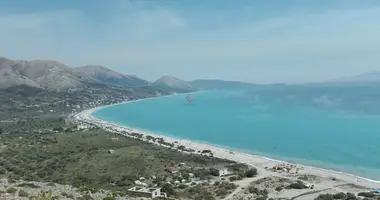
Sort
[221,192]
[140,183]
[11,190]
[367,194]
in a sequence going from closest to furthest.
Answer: [11,190] → [221,192] → [367,194] → [140,183]

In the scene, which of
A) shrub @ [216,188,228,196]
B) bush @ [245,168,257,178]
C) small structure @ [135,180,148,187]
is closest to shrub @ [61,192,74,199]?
small structure @ [135,180,148,187]

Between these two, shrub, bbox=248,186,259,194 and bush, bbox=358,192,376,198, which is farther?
shrub, bbox=248,186,259,194

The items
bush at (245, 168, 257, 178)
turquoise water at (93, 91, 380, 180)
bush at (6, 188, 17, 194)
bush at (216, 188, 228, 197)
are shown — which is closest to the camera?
bush at (6, 188, 17, 194)

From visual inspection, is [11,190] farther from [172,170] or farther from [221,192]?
[172,170]

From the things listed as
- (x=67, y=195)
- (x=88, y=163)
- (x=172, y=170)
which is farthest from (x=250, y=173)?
(x=67, y=195)

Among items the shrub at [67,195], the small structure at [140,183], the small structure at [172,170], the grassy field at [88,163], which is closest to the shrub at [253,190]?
the grassy field at [88,163]

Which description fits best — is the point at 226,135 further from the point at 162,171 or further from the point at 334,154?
the point at 162,171

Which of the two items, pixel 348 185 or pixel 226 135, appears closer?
pixel 348 185

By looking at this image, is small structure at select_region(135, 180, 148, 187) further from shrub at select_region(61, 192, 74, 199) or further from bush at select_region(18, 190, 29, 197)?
bush at select_region(18, 190, 29, 197)

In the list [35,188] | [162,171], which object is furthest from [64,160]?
[35,188]

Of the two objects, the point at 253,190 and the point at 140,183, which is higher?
the point at 253,190

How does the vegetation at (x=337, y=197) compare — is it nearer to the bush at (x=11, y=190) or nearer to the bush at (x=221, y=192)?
the bush at (x=221, y=192)
